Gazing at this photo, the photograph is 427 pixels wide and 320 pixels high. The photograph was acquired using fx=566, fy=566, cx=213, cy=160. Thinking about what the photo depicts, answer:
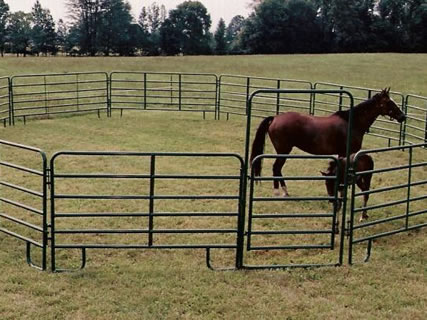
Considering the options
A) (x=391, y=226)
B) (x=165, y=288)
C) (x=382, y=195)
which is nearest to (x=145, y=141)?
(x=382, y=195)

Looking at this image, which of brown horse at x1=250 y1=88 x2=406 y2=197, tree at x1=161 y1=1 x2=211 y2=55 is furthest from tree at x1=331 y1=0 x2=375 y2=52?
brown horse at x1=250 y1=88 x2=406 y2=197

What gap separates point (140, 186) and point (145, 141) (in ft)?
13.5

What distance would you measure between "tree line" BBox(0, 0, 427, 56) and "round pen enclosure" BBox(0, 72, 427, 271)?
46573 mm

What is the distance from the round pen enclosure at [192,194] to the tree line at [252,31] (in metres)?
46.6

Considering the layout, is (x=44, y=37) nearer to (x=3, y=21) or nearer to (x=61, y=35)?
(x=61, y=35)

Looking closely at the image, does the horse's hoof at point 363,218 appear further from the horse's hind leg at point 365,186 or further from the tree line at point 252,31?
the tree line at point 252,31

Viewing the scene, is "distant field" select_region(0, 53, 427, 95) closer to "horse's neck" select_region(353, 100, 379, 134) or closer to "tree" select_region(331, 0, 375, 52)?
"tree" select_region(331, 0, 375, 52)

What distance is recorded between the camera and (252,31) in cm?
6606

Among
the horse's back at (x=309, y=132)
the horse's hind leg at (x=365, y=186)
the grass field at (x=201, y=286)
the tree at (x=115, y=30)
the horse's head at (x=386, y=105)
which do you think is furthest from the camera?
the tree at (x=115, y=30)

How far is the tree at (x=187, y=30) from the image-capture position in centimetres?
6675

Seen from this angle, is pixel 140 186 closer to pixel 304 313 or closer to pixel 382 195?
pixel 382 195

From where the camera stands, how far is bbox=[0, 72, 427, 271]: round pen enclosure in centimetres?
613

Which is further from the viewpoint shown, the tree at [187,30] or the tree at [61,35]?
the tree at [187,30]

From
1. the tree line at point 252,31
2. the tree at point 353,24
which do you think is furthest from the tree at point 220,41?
the tree at point 353,24
